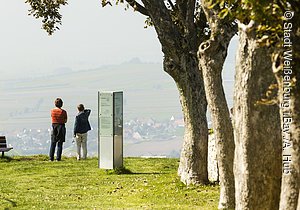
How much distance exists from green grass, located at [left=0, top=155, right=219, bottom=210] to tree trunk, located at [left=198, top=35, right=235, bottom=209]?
55.0 inches

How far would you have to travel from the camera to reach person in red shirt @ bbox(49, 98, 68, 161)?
2870 centimetres

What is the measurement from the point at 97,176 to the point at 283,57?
14.5m

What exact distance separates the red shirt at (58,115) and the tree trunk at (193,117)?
8.81 m

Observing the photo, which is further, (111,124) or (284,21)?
(111,124)

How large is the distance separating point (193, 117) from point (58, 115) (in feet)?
30.2

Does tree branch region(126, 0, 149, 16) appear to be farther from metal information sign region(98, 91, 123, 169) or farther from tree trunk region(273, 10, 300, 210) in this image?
tree trunk region(273, 10, 300, 210)

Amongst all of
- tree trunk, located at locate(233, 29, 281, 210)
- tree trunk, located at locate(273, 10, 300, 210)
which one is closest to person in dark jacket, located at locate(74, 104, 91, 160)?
tree trunk, located at locate(233, 29, 281, 210)

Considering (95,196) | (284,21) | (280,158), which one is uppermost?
(284,21)

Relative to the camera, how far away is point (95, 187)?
21781 millimetres

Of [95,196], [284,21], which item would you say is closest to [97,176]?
[95,196]

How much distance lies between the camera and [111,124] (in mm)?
25188

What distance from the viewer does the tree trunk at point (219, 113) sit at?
15883 millimetres

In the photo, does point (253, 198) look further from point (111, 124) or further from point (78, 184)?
point (111, 124)

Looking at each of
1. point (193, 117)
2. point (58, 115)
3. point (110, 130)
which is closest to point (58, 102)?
point (58, 115)
